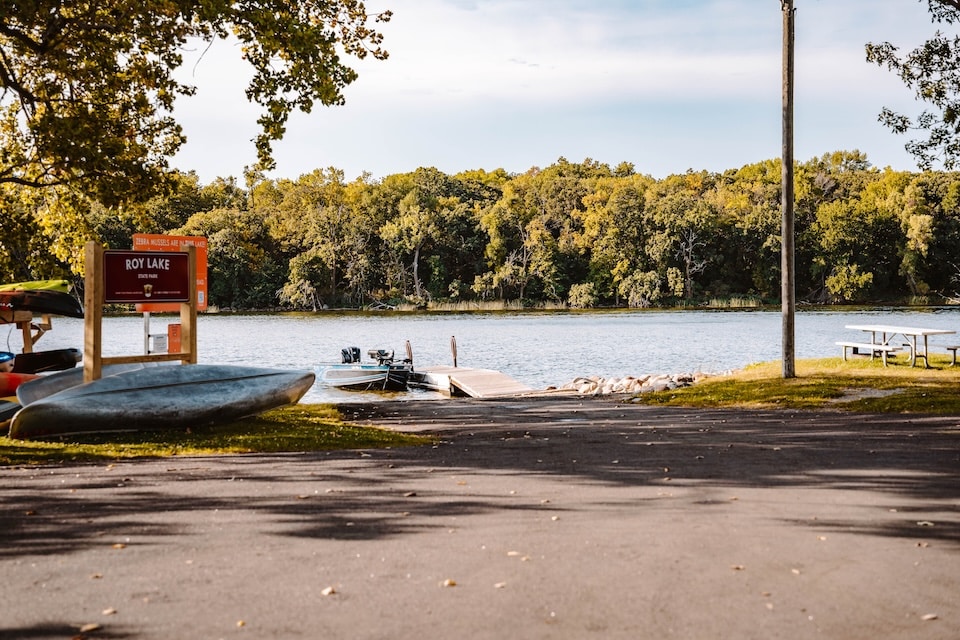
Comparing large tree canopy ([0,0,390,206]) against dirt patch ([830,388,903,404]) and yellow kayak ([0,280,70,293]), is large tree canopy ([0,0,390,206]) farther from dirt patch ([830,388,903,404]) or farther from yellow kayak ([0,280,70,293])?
dirt patch ([830,388,903,404])

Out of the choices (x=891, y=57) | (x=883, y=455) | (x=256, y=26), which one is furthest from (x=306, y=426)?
(x=891, y=57)

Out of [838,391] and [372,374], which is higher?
[838,391]

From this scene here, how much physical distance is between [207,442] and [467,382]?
1635 centimetres

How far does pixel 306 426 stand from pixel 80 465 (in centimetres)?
429

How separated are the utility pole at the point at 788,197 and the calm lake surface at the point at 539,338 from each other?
12836 millimetres

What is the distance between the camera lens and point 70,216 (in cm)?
1886

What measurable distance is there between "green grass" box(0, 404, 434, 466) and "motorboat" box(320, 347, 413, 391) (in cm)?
1611

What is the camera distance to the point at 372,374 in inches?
1188

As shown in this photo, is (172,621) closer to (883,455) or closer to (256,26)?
→ (883,455)

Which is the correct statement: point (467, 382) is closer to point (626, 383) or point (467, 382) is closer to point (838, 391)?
point (626, 383)

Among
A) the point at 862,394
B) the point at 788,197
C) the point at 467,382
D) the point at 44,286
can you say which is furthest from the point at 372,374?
the point at 862,394

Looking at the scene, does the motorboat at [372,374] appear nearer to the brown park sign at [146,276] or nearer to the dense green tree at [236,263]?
the brown park sign at [146,276]

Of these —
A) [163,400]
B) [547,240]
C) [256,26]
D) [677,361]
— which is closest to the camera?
[163,400]

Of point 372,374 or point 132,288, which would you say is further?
point 372,374
